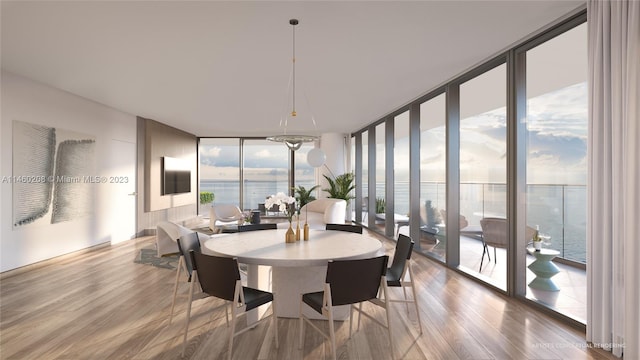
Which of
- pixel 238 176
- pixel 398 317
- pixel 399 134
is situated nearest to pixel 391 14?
pixel 398 317

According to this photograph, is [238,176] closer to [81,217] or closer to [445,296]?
[81,217]

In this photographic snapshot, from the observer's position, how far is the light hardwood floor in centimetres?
249

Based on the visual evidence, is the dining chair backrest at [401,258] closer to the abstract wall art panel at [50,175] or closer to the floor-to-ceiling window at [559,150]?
the floor-to-ceiling window at [559,150]

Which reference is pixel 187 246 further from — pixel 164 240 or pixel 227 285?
pixel 164 240

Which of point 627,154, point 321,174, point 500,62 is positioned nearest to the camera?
point 627,154

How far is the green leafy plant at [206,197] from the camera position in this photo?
1129 cm

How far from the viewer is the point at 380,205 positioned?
8.23 meters

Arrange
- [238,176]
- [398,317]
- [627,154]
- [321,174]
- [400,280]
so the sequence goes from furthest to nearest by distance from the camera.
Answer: [238,176] < [321,174] < [398,317] < [400,280] < [627,154]

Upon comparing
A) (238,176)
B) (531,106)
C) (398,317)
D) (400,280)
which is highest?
(531,106)

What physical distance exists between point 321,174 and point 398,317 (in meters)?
7.40

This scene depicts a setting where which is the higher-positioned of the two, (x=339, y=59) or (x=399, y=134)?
(x=339, y=59)

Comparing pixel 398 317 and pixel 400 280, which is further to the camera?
pixel 398 317

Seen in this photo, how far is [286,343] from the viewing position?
2.63 meters

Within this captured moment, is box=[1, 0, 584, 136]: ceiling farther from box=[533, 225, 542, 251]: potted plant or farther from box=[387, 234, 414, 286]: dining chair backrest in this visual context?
box=[533, 225, 542, 251]: potted plant
